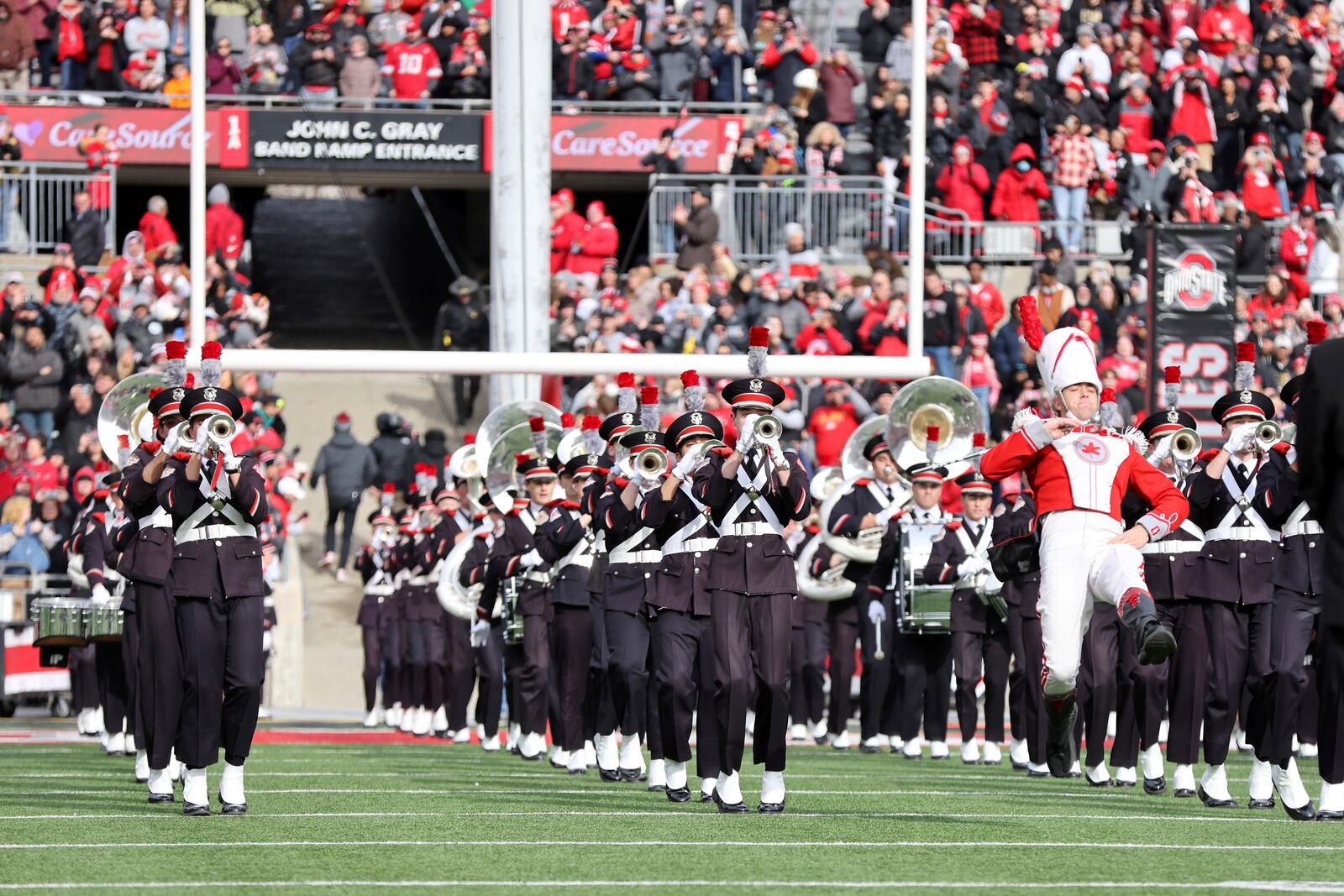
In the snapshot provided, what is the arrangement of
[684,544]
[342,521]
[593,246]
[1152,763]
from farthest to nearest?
1. [593,246]
2. [342,521]
3. [1152,763]
4. [684,544]

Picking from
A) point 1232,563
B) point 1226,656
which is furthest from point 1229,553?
point 1226,656

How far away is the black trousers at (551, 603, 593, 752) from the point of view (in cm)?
1402

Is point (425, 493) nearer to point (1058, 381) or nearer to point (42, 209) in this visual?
point (42, 209)

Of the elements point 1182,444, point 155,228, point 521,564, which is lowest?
point 521,564

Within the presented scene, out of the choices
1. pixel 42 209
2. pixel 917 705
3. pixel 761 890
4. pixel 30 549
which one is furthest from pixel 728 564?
pixel 42 209

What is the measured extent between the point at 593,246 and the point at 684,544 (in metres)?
14.0

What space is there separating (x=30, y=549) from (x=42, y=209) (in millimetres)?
5173

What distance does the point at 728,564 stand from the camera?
10812mm

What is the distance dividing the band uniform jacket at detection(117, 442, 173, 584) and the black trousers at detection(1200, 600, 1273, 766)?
4567 millimetres

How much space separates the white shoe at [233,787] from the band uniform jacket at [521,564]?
4132mm

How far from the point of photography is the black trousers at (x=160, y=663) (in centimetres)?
1083

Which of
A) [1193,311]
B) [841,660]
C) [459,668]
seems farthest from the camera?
[459,668]

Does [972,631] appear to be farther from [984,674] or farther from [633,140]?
[633,140]

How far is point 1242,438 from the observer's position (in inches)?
454
